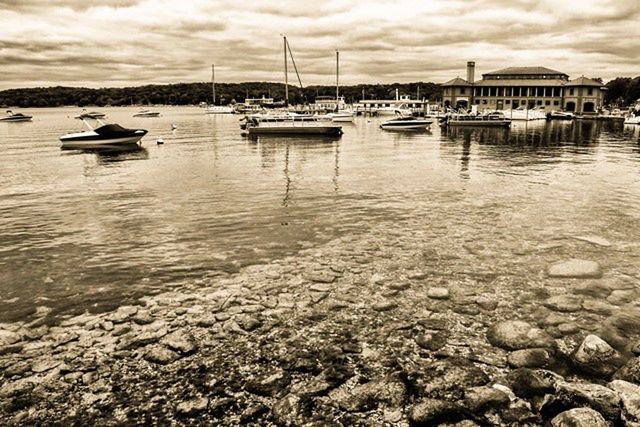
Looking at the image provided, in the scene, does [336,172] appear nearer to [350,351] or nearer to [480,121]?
[350,351]

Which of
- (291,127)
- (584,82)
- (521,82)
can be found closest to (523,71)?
(521,82)

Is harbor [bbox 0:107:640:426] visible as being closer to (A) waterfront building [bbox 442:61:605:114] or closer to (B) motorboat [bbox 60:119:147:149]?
→ (B) motorboat [bbox 60:119:147:149]

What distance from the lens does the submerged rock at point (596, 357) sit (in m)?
7.19

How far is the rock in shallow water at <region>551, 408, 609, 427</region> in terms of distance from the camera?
18.2ft

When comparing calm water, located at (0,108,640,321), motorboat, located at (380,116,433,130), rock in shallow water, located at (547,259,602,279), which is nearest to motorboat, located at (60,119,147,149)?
calm water, located at (0,108,640,321)

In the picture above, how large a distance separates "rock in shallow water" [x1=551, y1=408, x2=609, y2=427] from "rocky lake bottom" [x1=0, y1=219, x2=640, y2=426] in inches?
0.6

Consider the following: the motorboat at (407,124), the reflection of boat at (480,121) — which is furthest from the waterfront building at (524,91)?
the motorboat at (407,124)

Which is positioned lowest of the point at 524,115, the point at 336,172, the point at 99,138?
the point at 336,172

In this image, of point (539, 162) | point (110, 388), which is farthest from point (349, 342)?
point (539, 162)

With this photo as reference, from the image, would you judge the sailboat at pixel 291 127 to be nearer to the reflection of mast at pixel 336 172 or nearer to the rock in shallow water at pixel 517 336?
the reflection of mast at pixel 336 172

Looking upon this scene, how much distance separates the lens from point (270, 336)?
832 cm

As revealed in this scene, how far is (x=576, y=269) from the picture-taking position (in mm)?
11406

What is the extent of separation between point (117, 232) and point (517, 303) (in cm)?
1209

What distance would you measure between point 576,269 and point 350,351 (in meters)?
6.76
